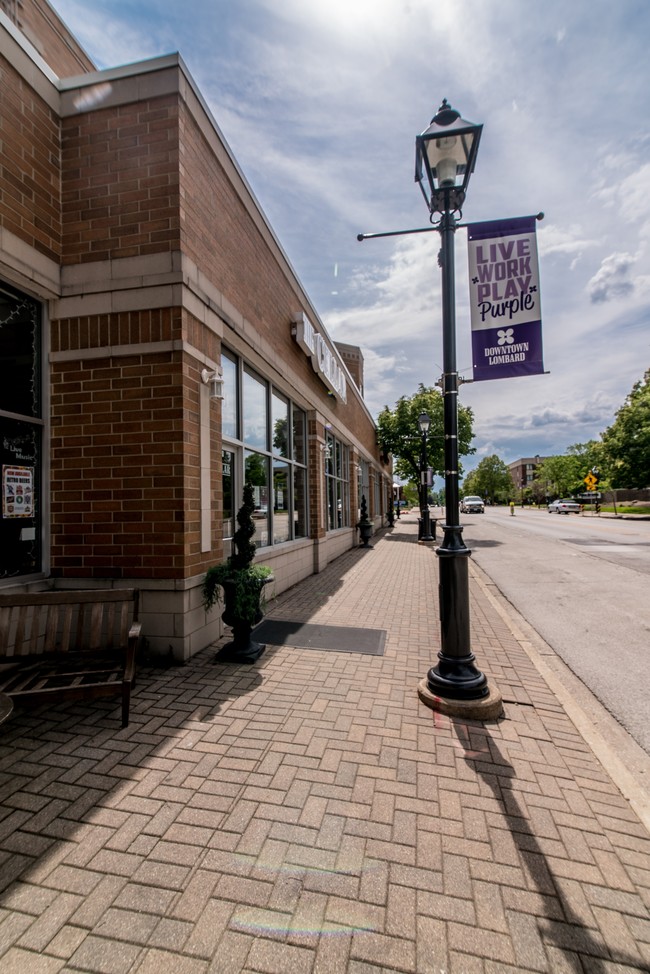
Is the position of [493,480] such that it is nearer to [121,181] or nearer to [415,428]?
[415,428]

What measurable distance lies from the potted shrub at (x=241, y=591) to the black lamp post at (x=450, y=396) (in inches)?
74.2

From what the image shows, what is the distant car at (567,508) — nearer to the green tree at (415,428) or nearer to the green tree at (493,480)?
the green tree at (415,428)

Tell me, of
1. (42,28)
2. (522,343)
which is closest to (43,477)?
(522,343)

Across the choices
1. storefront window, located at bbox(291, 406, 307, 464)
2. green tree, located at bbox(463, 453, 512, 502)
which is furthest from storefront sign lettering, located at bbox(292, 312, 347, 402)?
green tree, located at bbox(463, 453, 512, 502)

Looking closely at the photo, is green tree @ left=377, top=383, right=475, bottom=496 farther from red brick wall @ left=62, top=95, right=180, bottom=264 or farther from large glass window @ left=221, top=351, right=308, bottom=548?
red brick wall @ left=62, top=95, right=180, bottom=264

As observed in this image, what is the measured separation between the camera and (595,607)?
7586mm

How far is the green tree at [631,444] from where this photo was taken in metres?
39.3

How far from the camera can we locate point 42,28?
7.01m

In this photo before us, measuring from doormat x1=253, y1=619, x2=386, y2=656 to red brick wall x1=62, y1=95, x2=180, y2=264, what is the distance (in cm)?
454

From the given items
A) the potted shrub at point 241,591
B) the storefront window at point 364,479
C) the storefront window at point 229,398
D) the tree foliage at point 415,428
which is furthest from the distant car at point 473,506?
the potted shrub at point 241,591

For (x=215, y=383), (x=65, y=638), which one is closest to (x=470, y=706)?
(x=65, y=638)

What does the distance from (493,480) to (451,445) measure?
114m

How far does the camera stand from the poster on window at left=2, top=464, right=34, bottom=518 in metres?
4.48

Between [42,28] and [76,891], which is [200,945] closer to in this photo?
[76,891]
